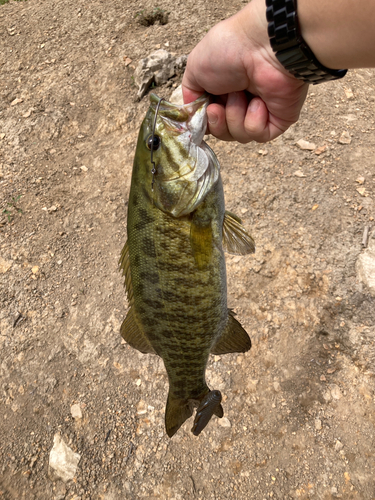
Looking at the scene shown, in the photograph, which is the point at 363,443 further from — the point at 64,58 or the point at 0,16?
the point at 0,16

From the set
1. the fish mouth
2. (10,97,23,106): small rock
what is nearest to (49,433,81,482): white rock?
the fish mouth

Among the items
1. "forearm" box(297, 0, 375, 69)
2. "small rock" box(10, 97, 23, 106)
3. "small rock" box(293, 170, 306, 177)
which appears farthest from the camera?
"small rock" box(10, 97, 23, 106)

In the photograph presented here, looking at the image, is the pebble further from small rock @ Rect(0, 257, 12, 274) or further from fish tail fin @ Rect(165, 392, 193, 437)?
small rock @ Rect(0, 257, 12, 274)

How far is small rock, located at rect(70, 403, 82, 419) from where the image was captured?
3.82 meters

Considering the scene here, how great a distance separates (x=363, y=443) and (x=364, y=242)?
2.00m

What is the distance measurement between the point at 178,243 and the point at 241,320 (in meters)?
2.28

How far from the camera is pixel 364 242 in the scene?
3814mm

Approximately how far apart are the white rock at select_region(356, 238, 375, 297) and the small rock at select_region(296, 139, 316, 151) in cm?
152

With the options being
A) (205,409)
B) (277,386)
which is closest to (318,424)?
(277,386)

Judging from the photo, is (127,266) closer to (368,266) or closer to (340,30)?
(340,30)

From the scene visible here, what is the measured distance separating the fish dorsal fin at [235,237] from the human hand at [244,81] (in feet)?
1.87

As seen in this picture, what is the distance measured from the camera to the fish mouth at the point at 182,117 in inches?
73.5

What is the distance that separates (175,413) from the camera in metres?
2.34

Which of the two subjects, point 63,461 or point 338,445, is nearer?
point 338,445
